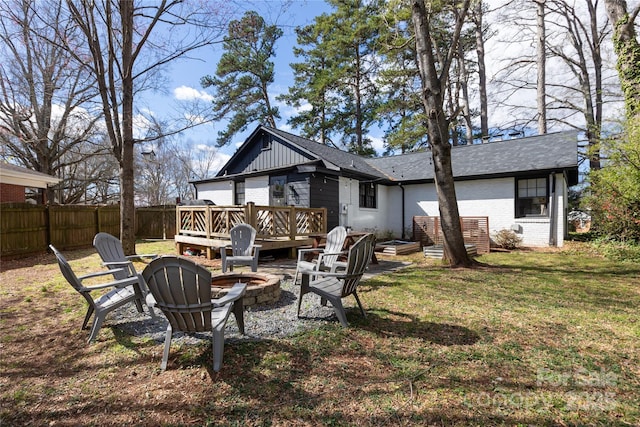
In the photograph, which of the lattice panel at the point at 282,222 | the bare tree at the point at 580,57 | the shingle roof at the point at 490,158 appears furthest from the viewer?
the bare tree at the point at 580,57

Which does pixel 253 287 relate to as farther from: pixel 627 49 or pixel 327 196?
pixel 627 49

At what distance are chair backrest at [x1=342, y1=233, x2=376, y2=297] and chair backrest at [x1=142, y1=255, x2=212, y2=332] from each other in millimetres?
1612

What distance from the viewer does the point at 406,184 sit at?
1392 centimetres

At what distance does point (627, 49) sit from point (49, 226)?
1921 centimetres

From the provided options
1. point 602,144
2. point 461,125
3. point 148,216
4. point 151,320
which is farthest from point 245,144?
point 461,125

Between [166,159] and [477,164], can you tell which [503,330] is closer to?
[477,164]

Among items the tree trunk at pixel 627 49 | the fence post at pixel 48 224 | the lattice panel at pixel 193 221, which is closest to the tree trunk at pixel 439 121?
the tree trunk at pixel 627 49

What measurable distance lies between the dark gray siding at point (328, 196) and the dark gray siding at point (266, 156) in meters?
1.27

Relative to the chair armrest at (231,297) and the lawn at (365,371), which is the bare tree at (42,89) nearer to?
the lawn at (365,371)

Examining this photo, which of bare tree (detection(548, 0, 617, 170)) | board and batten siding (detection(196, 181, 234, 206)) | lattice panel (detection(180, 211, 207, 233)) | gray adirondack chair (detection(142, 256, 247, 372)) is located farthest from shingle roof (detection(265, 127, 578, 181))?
gray adirondack chair (detection(142, 256, 247, 372))

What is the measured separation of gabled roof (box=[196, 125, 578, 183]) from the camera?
10.8m

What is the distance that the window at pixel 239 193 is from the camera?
1405 cm

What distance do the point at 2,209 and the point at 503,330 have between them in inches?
497

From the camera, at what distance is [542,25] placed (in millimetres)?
16016
